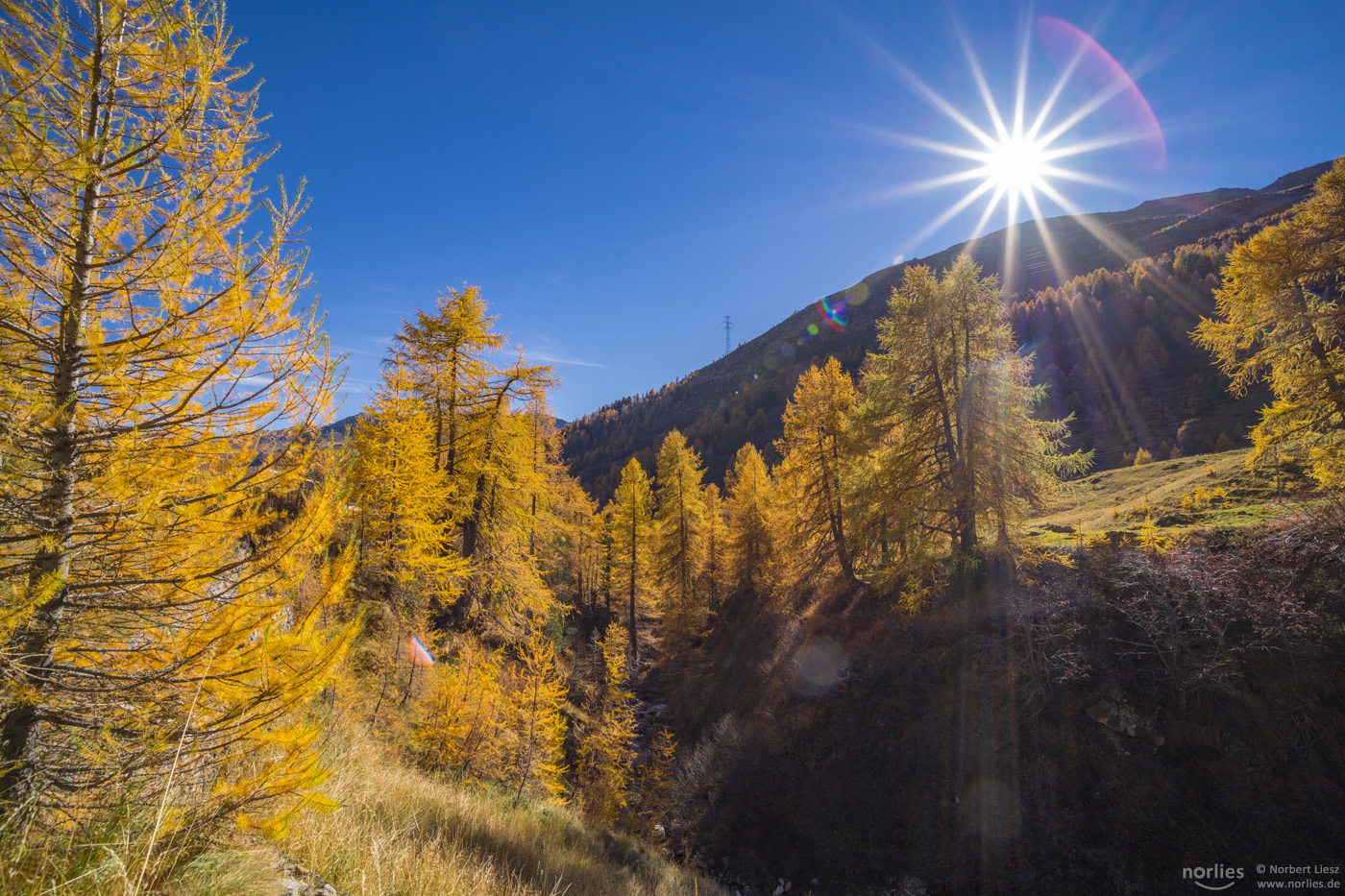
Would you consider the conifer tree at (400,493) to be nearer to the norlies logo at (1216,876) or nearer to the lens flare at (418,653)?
the lens flare at (418,653)

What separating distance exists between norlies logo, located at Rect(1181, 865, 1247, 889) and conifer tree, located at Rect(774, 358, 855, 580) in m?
11.1

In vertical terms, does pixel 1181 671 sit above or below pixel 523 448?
below

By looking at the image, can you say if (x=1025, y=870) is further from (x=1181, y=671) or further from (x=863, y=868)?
(x=1181, y=671)

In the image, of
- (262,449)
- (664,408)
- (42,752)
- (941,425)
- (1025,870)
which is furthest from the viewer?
(664,408)

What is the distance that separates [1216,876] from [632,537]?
2343cm

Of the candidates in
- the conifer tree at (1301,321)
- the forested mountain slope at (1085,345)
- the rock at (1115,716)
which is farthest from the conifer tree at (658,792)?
the conifer tree at (1301,321)

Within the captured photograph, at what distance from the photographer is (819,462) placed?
60.7ft

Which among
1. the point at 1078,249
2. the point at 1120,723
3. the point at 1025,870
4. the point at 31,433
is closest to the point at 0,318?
the point at 31,433

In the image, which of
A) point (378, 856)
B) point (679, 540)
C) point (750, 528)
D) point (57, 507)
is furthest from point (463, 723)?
point (750, 528)

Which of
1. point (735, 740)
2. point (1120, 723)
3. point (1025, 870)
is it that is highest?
point (1120, 723)

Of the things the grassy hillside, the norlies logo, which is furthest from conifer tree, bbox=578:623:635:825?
the norlies logo

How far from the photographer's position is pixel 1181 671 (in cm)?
954

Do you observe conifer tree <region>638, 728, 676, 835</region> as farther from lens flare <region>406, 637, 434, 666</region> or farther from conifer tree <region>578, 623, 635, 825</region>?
lens flare <region>406, 637, 434, 666</region>

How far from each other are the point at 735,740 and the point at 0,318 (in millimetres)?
18668
